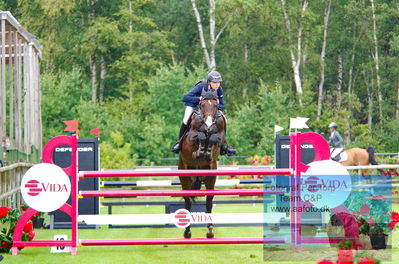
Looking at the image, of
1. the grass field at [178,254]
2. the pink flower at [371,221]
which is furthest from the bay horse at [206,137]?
the pink flower at [371,221]

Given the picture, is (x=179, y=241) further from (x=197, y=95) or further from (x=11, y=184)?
(x=11, y=184)

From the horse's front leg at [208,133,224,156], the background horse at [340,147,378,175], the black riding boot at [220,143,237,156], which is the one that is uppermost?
the horse's front leg at [208,133,224,156]

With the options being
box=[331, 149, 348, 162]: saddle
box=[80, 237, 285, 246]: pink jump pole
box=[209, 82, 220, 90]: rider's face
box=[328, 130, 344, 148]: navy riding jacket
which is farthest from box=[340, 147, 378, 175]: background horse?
box=[80, 237, 285, 246]: pink jump pole

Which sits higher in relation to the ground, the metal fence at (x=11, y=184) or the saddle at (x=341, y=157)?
the saddle at (x=341, y=157)

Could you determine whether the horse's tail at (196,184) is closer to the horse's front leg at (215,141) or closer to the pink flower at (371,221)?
the horse's front leg at (215,141)

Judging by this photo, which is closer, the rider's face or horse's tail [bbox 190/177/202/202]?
the rider's face

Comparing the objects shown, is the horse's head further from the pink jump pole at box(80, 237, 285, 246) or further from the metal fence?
the metal fence

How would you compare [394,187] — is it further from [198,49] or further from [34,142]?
[198,49]

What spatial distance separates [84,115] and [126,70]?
10.9 m

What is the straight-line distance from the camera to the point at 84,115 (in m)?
40.3

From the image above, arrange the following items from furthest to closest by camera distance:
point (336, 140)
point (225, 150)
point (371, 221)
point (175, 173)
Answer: point (336, 140) < point (225, 150) < point (371, 221) < point (175, 173)

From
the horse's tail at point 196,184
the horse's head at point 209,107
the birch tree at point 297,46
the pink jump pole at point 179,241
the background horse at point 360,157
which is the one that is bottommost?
the pink jump pole at point 179,241

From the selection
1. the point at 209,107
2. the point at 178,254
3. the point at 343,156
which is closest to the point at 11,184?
the point at 209,107

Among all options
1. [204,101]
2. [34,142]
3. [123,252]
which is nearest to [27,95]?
[34,142]
